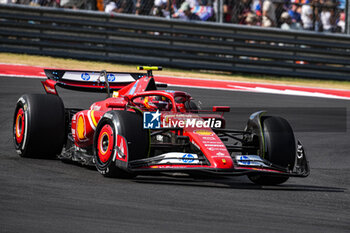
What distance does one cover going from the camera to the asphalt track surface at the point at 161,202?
5.40 meters

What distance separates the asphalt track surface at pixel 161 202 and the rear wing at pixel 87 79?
1.12 metres

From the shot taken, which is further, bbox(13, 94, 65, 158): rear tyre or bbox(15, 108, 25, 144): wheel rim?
bbox(15, 108, 25, 144): wheel rim

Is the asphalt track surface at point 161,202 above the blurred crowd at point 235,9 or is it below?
below

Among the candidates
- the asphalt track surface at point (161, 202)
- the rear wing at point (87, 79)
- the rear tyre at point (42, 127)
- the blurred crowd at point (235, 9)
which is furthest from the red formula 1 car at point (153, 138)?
the blurred crowd at point (235, 9)

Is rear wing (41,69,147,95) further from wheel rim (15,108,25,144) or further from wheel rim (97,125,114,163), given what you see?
wheel rim (97,125,114,163)

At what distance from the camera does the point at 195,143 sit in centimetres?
748

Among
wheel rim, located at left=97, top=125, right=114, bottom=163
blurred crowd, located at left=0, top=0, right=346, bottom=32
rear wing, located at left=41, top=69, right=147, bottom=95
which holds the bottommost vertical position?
wheel rim, located at left=97, top=125, right=114, bottom=163

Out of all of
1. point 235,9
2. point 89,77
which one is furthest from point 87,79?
point 235,9

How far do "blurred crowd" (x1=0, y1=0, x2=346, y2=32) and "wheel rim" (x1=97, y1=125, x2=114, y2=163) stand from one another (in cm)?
1048

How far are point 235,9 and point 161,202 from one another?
12778 millimetres

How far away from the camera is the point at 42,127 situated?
28.9ft

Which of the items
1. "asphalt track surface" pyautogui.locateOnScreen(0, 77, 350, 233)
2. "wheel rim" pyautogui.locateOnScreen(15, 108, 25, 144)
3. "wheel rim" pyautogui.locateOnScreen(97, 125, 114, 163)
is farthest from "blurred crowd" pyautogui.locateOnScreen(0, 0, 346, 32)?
"wheel rim" pyautogui.locateOnScreen(97, 125, 114, 163)

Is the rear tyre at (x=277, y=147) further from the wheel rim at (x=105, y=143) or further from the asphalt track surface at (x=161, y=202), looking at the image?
the wheel rim at (x=105, y=143)

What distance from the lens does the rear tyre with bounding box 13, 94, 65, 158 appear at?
8789 mm
